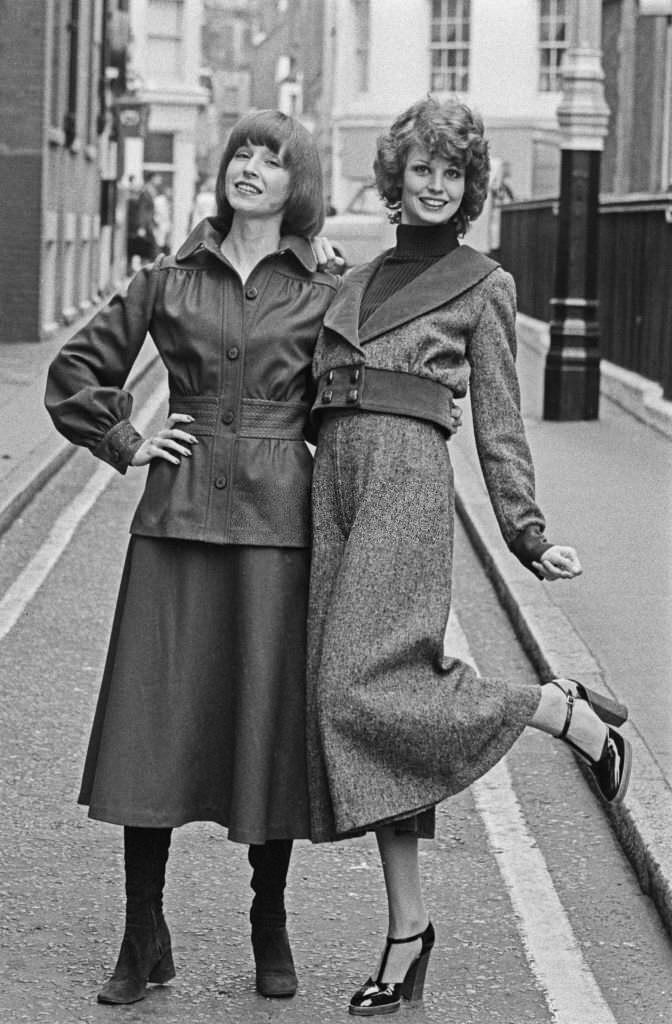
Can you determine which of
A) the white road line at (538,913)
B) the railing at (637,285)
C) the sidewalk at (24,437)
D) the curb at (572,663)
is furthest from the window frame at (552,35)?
the white road line at (538,913)

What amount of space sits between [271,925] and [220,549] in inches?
33.1

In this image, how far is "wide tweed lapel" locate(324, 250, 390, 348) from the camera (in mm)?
4434

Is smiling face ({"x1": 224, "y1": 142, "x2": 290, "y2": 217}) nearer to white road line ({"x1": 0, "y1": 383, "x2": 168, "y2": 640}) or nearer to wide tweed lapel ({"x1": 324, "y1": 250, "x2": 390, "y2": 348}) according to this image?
wide tweed lapel ({"x1": 324, "y1": 250, "x2": 390, "y2": 348})

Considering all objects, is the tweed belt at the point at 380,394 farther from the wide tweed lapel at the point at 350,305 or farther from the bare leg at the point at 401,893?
the bare leg at the point at 401,893

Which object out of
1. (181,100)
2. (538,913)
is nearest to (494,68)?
(181,100)

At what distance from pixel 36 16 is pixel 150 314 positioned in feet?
61.4

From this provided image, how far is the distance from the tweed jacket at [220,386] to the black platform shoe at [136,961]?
0.84m

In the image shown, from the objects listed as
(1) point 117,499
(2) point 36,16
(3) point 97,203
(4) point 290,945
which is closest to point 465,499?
(1) point 117,499

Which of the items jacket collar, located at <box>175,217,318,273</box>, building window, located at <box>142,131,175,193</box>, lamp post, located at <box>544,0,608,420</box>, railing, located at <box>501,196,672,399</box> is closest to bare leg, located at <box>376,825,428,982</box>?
jacket collar, located at <box>175,217,318,273</box>

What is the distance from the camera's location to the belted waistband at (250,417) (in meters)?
4.51

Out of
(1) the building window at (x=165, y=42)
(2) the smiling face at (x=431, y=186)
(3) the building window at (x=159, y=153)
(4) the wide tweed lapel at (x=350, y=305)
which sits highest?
(1) the building window at (x=165, y=42)

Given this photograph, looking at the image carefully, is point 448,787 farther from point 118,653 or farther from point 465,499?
point 465,499

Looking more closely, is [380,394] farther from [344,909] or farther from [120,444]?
[344,909]

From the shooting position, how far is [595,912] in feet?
17.4
